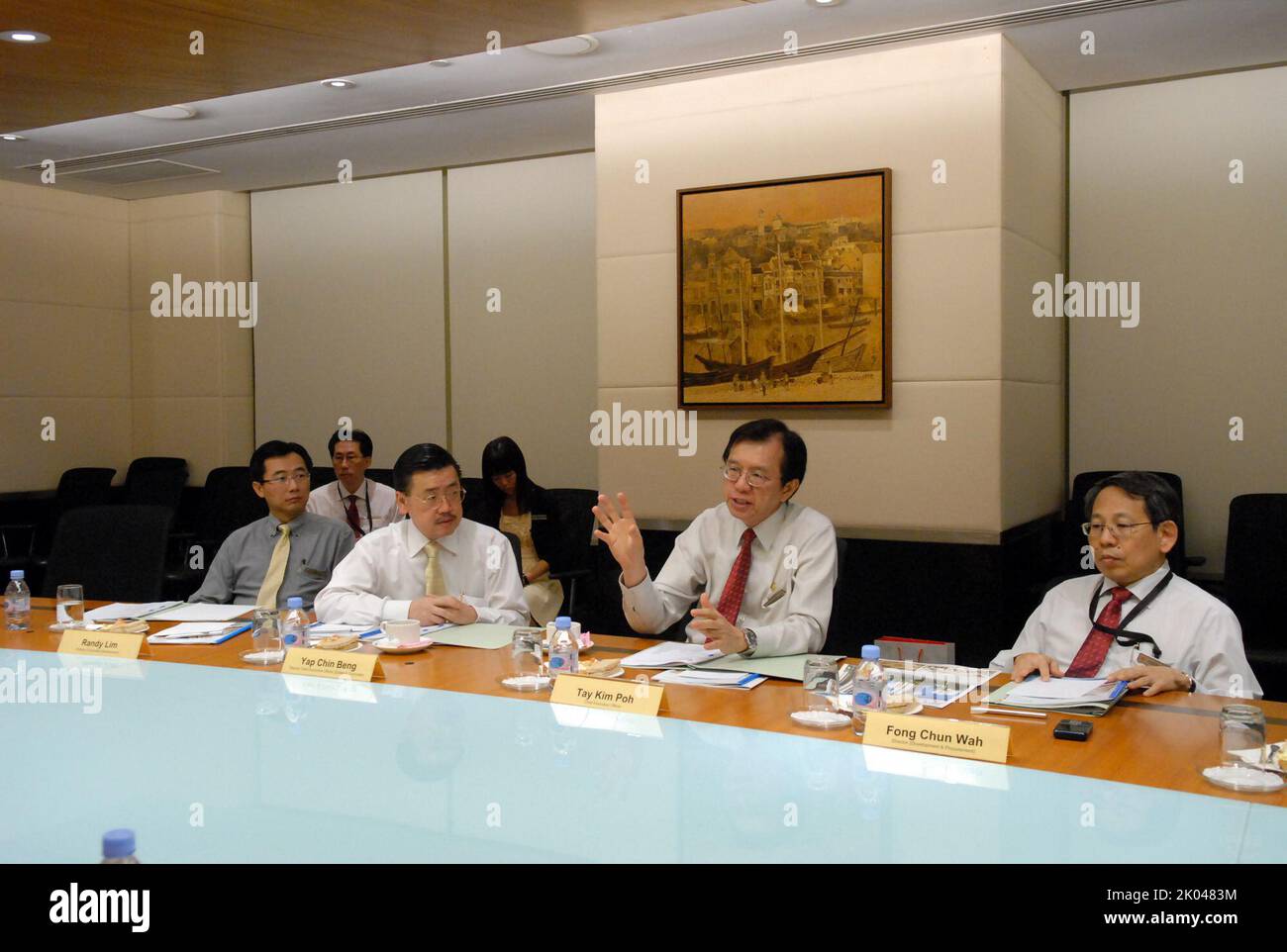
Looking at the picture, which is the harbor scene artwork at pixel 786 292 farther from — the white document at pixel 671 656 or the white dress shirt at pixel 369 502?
the white document at pixel 671 656

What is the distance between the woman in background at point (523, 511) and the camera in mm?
4961

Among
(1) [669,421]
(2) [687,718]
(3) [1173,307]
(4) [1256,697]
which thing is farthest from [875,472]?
(2) [687,718]

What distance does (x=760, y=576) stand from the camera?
3291mm

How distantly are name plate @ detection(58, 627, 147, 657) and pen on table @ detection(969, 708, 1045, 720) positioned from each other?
2.12 metres

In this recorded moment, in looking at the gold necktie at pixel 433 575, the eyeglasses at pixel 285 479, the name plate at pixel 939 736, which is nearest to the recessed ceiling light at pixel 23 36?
the eyeglasses at pixel 285 479

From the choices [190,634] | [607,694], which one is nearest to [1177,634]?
[607,694]

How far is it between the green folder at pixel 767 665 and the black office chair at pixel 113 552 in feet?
7.59

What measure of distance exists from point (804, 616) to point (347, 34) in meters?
2.64

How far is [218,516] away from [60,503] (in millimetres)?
1754

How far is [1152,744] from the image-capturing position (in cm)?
209

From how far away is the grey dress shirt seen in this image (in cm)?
392

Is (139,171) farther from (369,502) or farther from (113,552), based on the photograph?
(113,552)

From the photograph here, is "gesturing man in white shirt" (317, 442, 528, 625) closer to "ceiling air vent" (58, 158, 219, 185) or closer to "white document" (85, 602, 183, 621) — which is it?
"white document" (85, 602, 183, 621)

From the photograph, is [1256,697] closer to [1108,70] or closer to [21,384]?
[1108,70]
